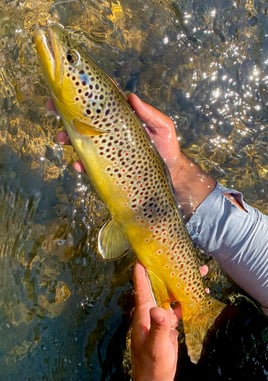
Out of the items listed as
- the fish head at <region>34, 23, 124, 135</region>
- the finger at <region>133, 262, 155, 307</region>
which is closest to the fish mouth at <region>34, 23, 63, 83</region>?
the fish head at <region>34, 23, 124, 135</region>

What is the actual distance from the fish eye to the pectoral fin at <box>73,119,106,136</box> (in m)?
0.21

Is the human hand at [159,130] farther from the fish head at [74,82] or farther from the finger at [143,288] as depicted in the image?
the finger at [143,288]

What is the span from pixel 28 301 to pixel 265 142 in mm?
1756

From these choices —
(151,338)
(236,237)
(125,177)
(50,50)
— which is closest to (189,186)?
(236,237)

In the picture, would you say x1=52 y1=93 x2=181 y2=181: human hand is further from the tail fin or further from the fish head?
the tail fin

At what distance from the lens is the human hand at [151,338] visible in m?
2.26

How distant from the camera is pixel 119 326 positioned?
Result: 3.09 meters

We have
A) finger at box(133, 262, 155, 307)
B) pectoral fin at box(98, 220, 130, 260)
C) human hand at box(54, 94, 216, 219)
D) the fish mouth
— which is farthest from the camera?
human hand at box(54, 94, 216, 219)

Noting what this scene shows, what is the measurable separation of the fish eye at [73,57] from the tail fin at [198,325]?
120 cm

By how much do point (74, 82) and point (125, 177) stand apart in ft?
1.41

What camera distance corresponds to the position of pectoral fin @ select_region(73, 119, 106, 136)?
220cm

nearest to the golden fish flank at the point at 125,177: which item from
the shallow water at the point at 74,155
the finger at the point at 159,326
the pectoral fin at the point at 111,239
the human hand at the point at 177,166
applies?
the pectoral fin at the point at 111,239

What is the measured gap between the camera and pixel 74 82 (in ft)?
7.06

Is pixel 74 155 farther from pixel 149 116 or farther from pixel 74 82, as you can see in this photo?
pixel 74 82
